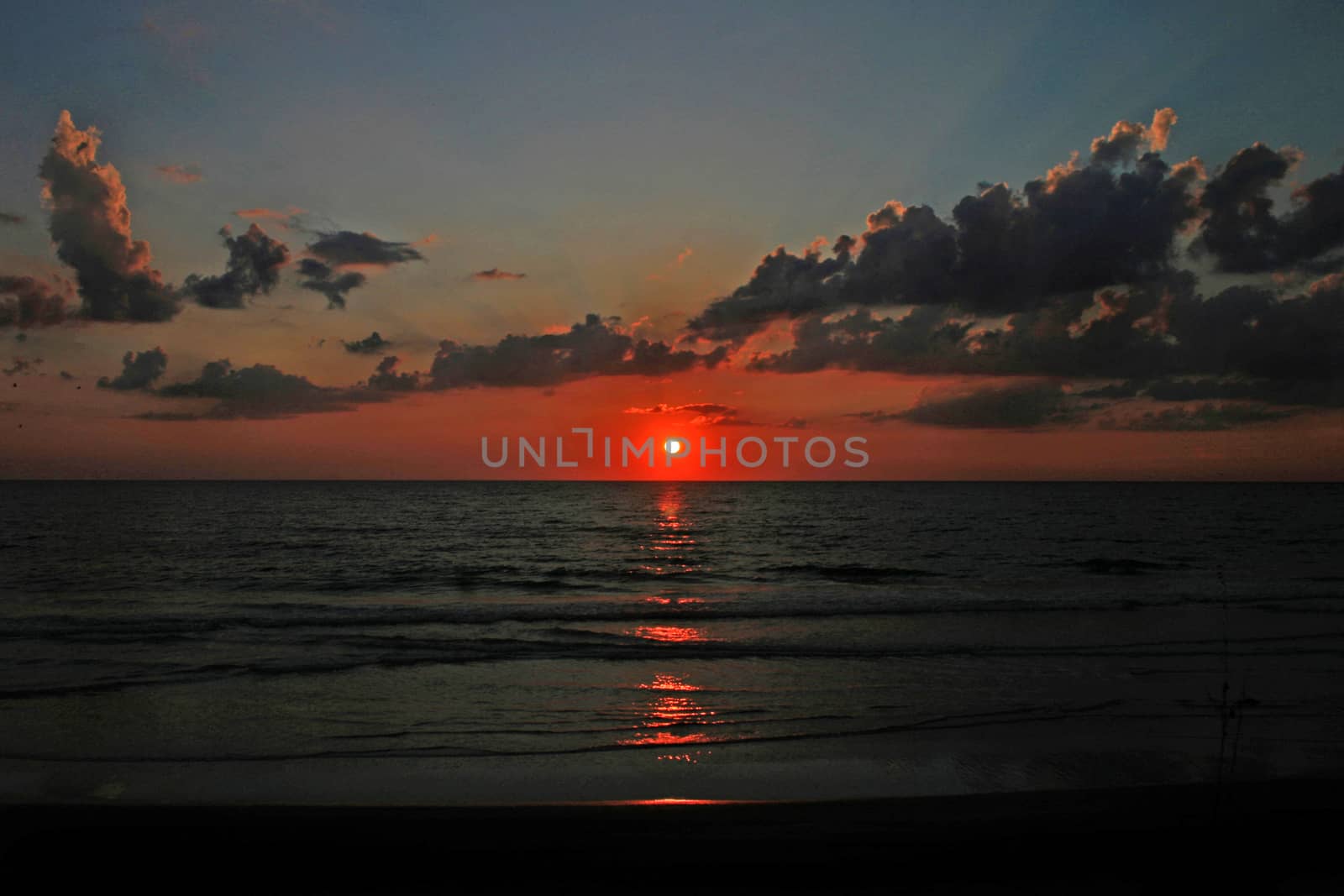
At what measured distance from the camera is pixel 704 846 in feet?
17.7

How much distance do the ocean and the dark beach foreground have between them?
102 cm

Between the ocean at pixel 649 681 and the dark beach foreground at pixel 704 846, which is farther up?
the dark beach foreground at pixel 704 846

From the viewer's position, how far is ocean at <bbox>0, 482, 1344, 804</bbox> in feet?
25.3

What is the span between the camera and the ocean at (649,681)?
7707 millimetres

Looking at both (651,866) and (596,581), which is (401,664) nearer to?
(651,866)

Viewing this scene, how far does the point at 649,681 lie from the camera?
11.9 meters

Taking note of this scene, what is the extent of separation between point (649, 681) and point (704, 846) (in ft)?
21.4

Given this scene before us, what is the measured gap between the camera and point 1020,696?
10820mm

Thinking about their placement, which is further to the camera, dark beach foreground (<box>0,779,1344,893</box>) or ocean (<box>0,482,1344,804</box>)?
ocean (<box>0,482,1344,804</box>)

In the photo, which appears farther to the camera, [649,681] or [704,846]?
[649,681]

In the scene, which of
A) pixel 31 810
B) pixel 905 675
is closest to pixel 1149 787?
pixel 905 675

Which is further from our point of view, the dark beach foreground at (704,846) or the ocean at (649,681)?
the ocean at (649,681)

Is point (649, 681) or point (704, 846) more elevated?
point (704, 846)

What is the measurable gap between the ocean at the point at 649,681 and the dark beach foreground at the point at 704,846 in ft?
3.35
